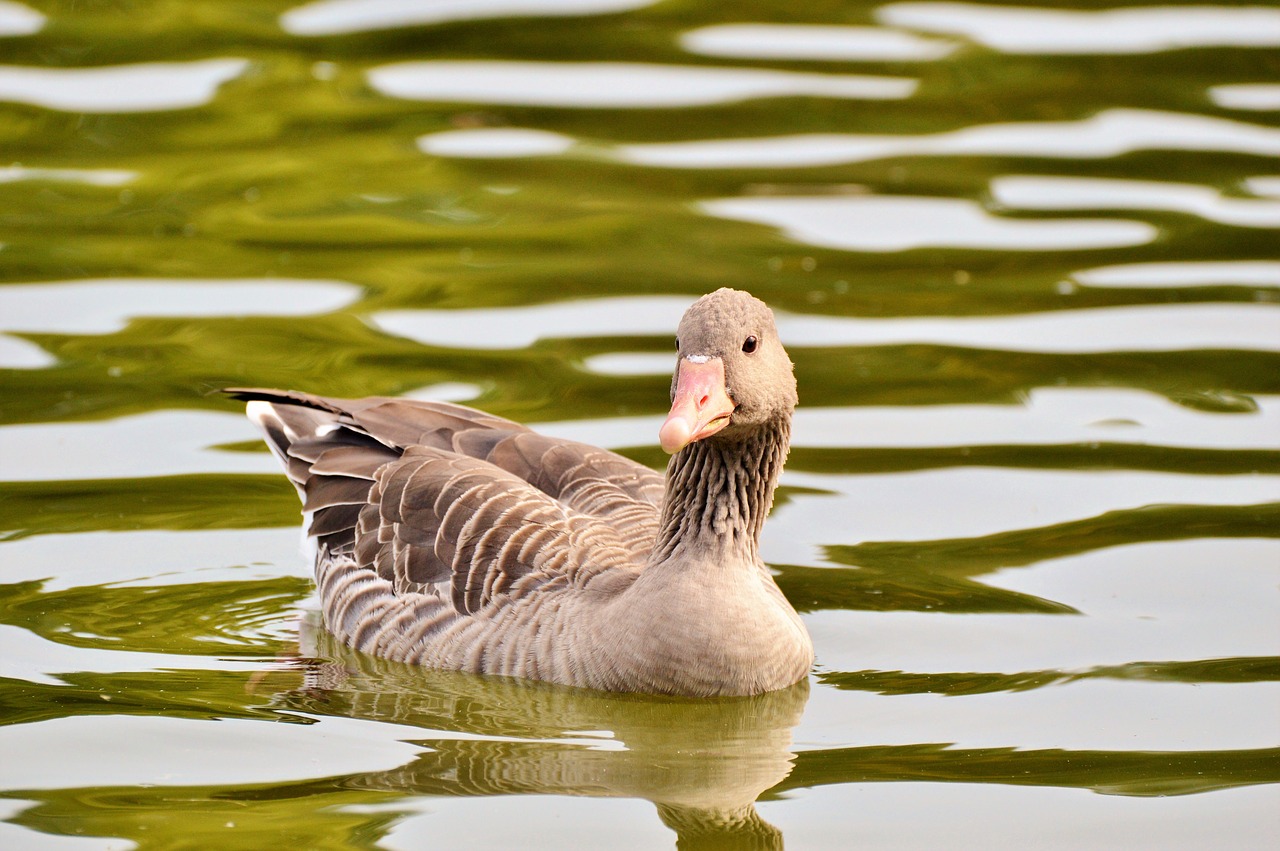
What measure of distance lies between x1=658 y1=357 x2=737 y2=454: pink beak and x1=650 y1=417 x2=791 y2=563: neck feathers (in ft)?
1.89

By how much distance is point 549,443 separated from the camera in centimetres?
1045

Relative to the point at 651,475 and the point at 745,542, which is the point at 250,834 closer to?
the point at 745,542

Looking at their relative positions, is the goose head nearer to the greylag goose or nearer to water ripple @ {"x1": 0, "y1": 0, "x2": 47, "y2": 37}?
the greylag goose

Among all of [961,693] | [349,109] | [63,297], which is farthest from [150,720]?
[349,109]

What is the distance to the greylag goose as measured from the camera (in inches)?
349

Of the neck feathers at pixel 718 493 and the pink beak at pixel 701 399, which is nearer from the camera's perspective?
the pink beak at pixel 701 399

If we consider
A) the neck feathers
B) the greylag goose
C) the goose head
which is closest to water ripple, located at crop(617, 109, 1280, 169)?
the greylag goose

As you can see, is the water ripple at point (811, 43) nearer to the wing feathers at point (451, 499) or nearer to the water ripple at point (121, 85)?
the water ripple at point (121, 85)

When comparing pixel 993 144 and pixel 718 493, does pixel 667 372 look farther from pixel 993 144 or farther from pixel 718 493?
pixel 993 144

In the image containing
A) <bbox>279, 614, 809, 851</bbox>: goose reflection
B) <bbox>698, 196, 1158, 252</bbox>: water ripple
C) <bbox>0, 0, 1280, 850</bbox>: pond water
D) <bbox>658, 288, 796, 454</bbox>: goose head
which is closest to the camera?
<bbox>279, 614, 809, 851</bbox>: goose reflection

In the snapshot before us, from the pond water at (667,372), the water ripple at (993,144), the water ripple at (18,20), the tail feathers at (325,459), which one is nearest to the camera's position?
the pond water at (667,372)

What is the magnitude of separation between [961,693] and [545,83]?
37.4ft

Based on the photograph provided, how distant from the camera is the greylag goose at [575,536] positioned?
29.1ft

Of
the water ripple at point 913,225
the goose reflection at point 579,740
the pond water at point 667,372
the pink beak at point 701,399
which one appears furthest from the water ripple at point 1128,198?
the pink beak at point 701,399
